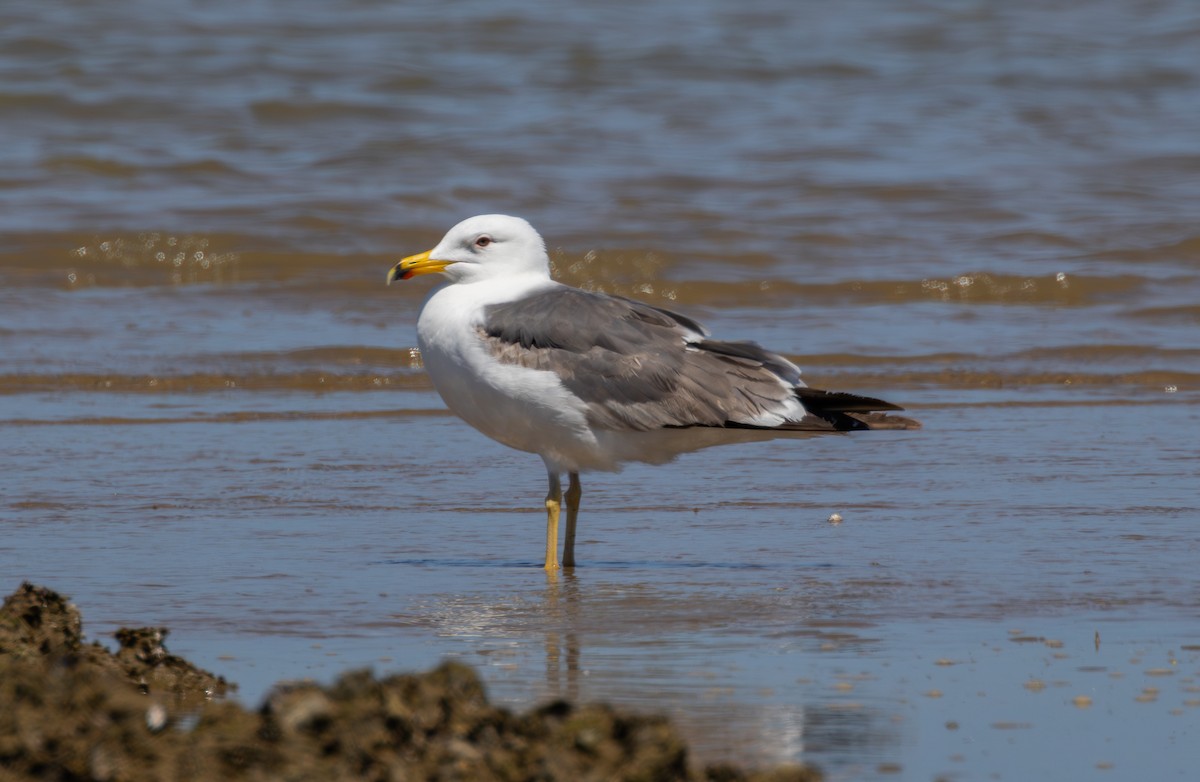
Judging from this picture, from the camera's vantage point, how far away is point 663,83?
1817 cm

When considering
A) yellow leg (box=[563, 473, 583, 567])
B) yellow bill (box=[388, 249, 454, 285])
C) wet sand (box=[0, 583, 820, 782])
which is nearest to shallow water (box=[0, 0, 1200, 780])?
yellow leg (box=[563, 473, 583, 567])

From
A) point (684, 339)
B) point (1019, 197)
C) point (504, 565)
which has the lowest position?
point (504, 565)

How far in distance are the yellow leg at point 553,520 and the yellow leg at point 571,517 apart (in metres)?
0.03

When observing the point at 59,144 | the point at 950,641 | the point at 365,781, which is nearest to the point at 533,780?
the point at 365,781

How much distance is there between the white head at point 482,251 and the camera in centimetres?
576

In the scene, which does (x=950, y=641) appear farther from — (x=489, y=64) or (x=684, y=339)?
(x=489, y=64)

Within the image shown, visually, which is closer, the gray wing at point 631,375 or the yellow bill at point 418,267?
the gray wing at point 631,375

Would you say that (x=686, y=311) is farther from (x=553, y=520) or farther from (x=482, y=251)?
(x=553, y=520)

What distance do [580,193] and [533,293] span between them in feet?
26.7

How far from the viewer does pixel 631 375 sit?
541 centimetres

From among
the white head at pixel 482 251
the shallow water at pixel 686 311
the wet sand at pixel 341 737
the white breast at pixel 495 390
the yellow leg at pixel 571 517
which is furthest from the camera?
the white head at pixel 482 251

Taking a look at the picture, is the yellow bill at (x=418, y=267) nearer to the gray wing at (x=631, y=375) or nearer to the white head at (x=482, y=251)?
the white head at (x=482, y=251)

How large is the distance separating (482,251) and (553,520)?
937 millimetres

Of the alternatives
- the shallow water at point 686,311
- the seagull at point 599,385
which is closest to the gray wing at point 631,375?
the seagull at point 599,385
